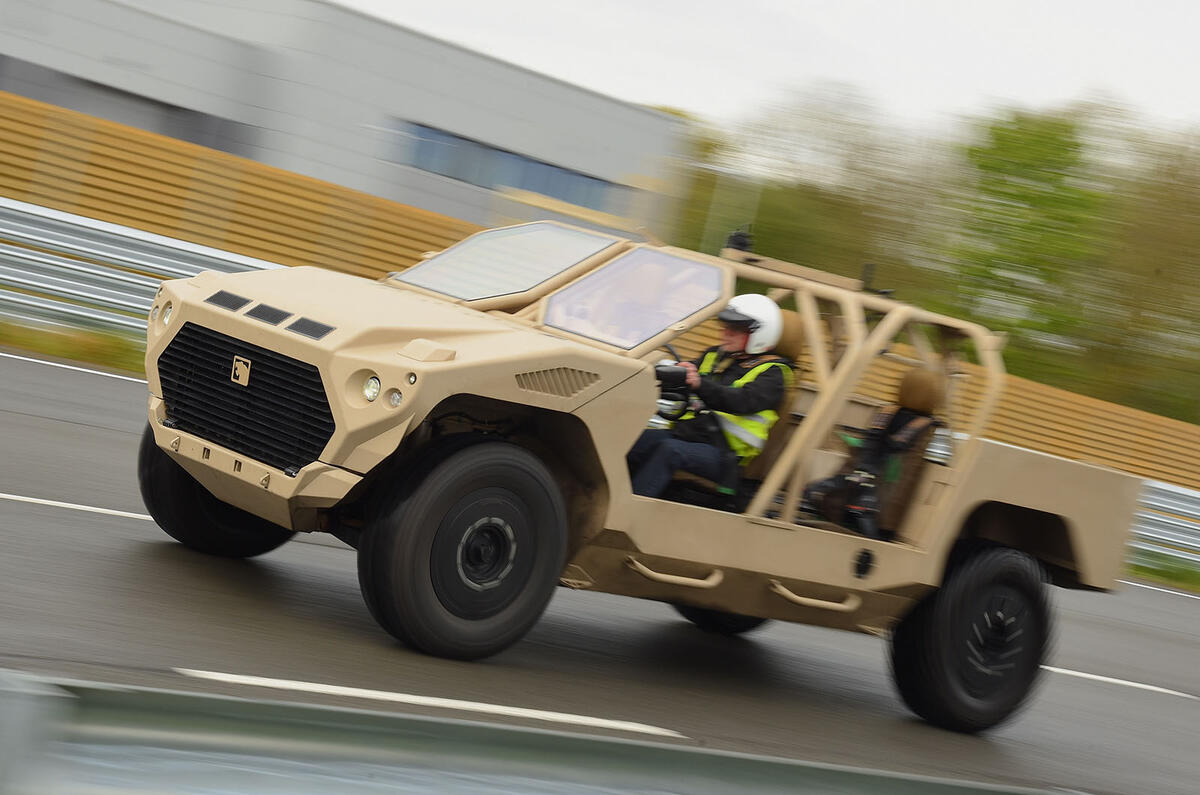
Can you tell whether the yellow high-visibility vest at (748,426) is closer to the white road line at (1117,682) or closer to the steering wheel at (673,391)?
the steering wheel at (673,391)

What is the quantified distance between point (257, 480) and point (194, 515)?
1.29m

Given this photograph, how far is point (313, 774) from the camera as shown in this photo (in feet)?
8.81

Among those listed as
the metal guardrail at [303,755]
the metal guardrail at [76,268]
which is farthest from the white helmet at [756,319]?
the metal guardrail at [76,268]

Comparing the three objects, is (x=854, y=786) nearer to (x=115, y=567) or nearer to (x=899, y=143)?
(x=115, y=567)

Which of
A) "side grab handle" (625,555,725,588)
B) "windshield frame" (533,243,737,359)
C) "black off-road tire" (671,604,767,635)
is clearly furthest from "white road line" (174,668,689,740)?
"black off-road tire" (671,604,767,635)

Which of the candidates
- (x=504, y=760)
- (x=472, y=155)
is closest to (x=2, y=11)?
(x=472, y=155)

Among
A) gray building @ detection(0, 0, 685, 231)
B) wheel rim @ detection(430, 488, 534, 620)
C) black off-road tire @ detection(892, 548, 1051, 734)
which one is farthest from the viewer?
gray building @ detection(0, 0, 685, 231)

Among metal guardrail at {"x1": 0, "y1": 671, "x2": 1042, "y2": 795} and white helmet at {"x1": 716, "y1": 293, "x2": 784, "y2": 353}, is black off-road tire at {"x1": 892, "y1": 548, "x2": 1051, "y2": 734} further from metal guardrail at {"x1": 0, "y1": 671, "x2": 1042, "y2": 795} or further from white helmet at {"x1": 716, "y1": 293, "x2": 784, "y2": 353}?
metal guardrail at {"x1": 0, "y1": 671, "x2": 1042, "y2": 795}

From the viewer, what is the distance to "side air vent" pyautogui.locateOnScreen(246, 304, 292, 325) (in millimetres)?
5688

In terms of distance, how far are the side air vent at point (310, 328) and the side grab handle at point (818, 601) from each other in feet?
7.37

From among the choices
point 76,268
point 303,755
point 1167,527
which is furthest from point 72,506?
point 1167,527

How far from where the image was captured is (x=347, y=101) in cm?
3088

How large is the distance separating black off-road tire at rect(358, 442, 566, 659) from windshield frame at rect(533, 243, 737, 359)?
0.63 m

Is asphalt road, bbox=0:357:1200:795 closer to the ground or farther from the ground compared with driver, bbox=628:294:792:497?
closer to the ground
